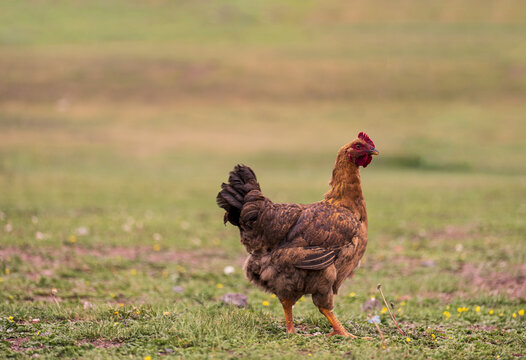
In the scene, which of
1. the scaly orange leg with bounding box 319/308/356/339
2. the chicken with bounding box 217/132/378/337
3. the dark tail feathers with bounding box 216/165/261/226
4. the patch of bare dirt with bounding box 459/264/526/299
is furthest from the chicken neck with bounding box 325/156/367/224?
the patch of bare dirt with bounding box 459/264/526/299

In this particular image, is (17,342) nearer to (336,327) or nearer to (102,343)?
(102,343)

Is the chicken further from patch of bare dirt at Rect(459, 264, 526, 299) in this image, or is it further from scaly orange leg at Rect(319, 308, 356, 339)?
patch of bare dirt at Rect(459, 264, 526, 299)

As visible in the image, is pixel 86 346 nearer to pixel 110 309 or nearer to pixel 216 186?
pixel 110 309

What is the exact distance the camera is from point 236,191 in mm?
6992

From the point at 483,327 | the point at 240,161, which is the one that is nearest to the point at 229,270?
the point at 483,327

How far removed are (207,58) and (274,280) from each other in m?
52.9

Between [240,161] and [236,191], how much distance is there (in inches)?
932

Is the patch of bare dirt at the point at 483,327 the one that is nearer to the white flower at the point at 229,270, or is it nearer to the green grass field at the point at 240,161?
the green grass field at the point at 240,161

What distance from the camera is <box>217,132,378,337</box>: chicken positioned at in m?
6.76

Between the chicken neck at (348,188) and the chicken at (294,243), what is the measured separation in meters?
0.14

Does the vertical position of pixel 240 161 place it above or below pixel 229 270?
above

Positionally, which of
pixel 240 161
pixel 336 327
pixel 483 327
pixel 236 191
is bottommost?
pixel 483 327

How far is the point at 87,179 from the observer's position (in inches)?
952

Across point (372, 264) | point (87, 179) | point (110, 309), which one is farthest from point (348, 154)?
point (87, 179)
